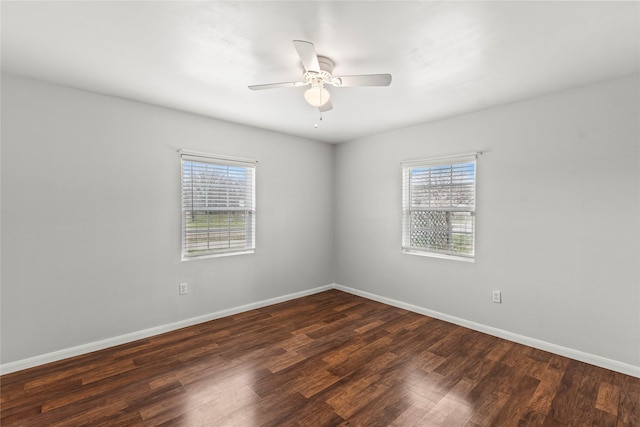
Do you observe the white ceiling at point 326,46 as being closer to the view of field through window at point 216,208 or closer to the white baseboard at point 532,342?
the view of field through window at point 216,208

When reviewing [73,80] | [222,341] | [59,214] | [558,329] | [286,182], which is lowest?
[222,341]

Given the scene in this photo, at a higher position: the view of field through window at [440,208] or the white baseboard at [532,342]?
the view of field through window at [440,208]

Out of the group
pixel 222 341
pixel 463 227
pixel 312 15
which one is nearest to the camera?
pixel 312 15

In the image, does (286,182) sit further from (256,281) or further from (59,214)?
(59,214)

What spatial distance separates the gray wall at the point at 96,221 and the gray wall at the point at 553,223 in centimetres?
265

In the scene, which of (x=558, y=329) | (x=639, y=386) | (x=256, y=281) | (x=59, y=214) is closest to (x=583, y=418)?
(x=639, y=386)

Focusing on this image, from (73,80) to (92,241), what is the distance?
1.47 meters

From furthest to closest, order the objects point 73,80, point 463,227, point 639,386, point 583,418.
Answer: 1. point 463,227
2. point 73,80
3. point 639,386
4. point 583,418

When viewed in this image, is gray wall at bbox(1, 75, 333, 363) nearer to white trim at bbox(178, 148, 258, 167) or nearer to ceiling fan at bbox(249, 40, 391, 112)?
white trim at bbox(178, 148, 258, 167)

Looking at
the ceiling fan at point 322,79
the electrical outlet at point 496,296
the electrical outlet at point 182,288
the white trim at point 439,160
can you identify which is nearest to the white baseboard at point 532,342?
the electrical outlet at point 496,296

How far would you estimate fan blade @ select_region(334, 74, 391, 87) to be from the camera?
6.78 feet

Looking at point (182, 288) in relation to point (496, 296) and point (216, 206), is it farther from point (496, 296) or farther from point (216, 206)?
point (496, 296)

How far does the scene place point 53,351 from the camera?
2.65 meters

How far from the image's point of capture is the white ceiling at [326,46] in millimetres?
1687
